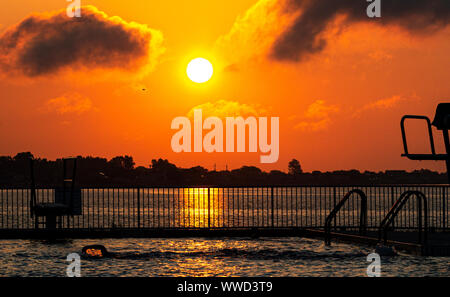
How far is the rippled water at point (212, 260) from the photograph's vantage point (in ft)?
49.4

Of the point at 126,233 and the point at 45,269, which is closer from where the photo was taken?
the point at 45,269

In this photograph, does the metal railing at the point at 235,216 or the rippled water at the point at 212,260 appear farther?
the metal railing at the point at 235,216

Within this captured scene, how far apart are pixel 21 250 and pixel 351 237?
9.57 m

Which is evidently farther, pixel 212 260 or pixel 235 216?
pixel 235 216

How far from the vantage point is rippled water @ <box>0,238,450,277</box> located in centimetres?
1507

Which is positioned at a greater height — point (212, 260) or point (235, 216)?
point (212, 260)

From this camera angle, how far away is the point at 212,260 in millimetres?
17219

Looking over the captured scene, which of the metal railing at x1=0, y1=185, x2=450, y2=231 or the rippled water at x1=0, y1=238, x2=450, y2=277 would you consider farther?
the metal railing at x1=0, y1=185, x2=450, y2=231
